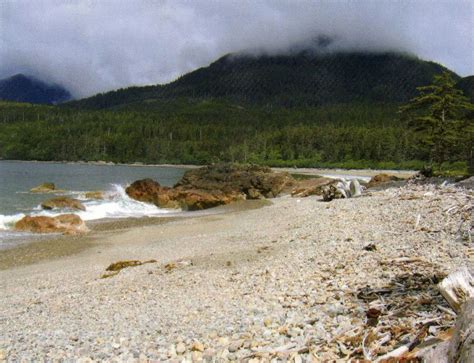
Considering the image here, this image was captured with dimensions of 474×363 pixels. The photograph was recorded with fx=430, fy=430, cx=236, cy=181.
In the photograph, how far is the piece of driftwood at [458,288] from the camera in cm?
510

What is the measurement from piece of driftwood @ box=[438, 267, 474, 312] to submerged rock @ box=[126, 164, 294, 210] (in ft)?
104

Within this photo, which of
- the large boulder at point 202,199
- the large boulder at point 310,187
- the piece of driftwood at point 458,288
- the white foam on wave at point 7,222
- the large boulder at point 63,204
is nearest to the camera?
the piece of driftwood at point 458,288

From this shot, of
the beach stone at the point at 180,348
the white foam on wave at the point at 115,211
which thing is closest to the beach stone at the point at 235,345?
the beach stone at the point at 180,348

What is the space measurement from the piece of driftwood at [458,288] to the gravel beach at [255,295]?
396 millimetres

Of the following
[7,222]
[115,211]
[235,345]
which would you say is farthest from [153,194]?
[235,345]

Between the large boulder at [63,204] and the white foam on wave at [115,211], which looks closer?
the white foam on wave at [115,211]

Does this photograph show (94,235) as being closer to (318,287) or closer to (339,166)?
(318,287)

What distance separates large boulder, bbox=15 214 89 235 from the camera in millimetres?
23203

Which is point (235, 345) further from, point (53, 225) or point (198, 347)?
point (53, 225)

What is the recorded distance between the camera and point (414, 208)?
1625 centimetres

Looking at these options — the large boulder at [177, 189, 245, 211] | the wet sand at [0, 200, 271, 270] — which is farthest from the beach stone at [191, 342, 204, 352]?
the large boulder at [177, 189, 245, 211]

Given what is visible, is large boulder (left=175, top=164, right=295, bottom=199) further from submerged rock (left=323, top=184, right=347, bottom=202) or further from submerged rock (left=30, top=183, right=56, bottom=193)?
submerged rock (left=30, top=183, right=56, bottom=193)

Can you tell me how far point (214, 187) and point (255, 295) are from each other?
31107mm

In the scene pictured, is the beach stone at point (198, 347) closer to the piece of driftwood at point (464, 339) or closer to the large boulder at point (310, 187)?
the piece of driftwood at point (464, 339)
